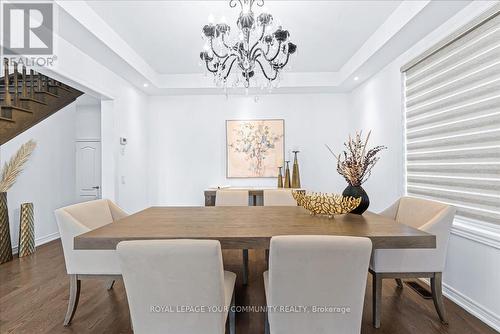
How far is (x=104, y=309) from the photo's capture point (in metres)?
2.21

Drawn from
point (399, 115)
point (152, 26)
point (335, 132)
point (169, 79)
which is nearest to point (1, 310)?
point (152, 26)

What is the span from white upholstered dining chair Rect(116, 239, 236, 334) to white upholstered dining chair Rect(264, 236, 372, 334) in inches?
10.2

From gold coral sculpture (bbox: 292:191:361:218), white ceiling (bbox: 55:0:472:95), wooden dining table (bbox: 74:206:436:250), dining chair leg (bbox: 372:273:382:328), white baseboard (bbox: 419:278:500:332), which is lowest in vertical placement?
white baseboard (bbox: 419:278:500:332)

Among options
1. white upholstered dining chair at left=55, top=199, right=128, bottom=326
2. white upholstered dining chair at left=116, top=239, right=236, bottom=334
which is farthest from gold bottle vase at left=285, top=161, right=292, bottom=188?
white upholstered dining chair at left=116, top=239, right=236, bottom=334

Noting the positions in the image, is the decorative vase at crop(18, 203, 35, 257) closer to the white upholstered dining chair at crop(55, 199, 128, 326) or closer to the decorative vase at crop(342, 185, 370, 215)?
the white upholstered dining chair at crop(55, 199, 128, 326)

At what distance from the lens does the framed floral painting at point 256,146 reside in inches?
192

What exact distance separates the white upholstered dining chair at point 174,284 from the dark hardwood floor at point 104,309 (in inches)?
31.1

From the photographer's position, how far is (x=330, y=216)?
205 cm

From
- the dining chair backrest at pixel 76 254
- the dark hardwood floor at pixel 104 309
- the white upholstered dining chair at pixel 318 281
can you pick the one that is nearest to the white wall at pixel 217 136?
the dark hardwood floor at pixel 104 309

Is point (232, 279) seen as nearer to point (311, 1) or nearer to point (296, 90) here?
point (311, 1)

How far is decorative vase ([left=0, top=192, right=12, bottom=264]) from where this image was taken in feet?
10.8

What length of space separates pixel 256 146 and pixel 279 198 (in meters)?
1.87

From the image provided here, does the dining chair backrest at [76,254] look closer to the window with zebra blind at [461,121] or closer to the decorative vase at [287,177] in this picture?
the window with zebra blind at [461,121]

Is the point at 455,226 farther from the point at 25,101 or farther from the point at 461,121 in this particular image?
the point at 25,101
